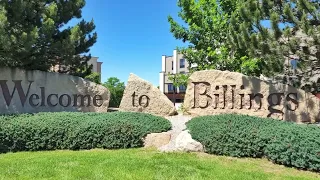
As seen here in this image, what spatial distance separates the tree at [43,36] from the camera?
10.0 metres

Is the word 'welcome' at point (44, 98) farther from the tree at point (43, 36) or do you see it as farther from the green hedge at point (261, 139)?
the green hedge at point (261, 139)

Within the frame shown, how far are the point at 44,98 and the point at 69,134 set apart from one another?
3.54 meters

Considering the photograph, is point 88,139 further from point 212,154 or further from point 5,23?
point 5,23

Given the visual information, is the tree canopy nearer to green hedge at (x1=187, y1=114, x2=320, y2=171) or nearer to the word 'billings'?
the word 'billings'

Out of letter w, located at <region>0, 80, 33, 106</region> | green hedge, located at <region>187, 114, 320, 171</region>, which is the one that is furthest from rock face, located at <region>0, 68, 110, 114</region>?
green hedge, located at <region>187, 114, 320, 171</region>

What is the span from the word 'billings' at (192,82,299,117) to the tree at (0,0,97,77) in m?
4.39

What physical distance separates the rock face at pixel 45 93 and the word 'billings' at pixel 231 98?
328cm

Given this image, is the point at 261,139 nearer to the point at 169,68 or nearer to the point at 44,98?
the point at 44,98

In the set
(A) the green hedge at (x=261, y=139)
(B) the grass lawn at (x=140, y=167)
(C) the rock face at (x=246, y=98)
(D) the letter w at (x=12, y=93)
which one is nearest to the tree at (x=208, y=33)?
(C) the rock face at (x=246, y=98)

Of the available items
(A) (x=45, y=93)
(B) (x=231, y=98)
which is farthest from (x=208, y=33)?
(A) (x=45, y=93)

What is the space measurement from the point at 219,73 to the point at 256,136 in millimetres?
4593

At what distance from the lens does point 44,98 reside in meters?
11.6

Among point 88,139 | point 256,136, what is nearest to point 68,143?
point 88,139

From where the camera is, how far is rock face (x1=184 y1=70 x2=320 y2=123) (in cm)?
1115
